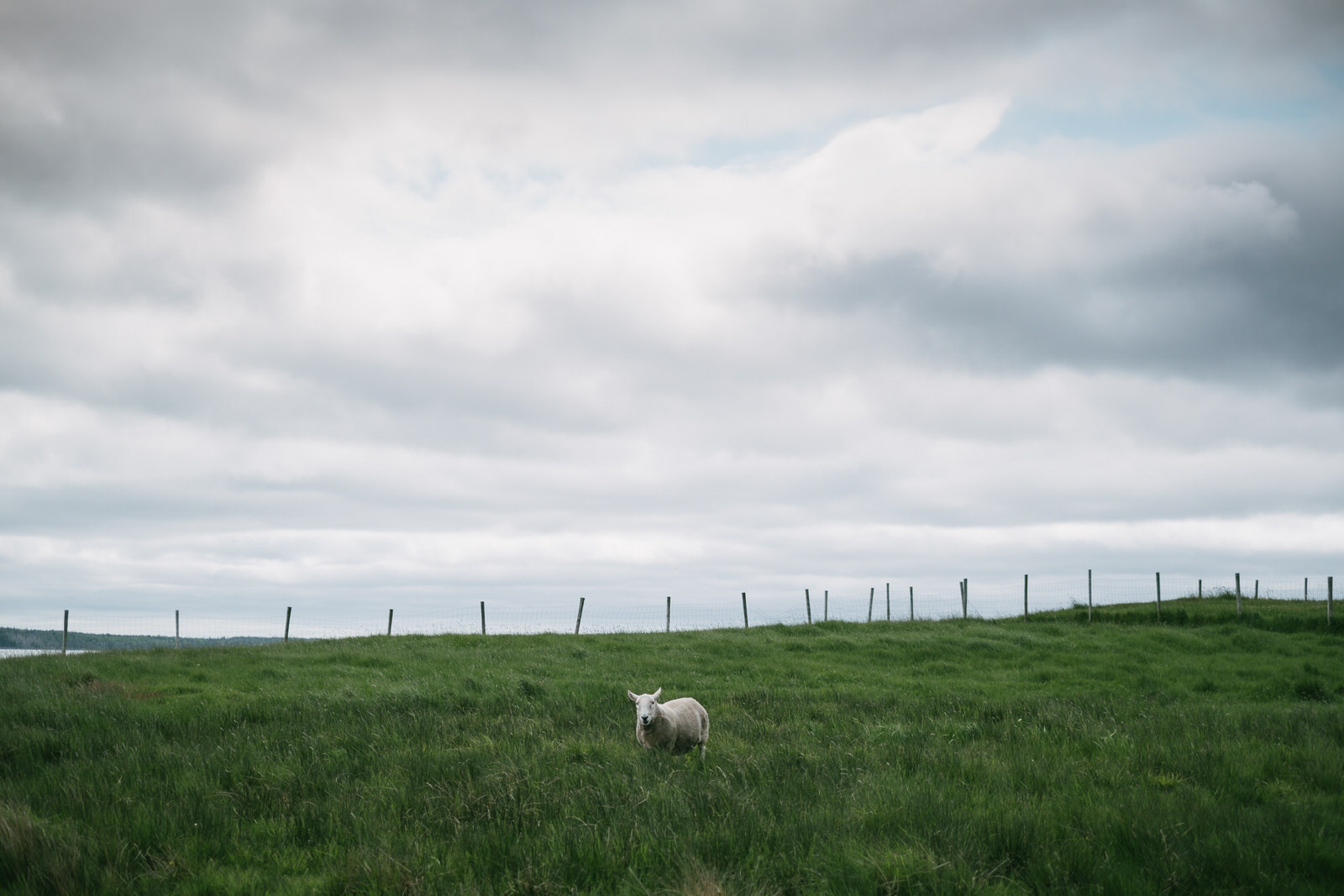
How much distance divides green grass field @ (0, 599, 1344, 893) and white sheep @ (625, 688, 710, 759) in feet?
1.36

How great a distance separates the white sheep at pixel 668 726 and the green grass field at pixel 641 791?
41 centimetres

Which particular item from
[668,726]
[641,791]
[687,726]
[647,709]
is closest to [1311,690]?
[687,726]

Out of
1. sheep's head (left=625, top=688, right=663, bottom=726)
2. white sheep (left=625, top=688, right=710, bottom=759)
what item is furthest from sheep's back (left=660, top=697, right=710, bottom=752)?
sheep's head (left=625, top=688, right=663, bottom=726)

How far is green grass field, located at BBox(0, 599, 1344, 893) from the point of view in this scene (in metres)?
6.01

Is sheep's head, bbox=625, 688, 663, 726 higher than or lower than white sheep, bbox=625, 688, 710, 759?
higher

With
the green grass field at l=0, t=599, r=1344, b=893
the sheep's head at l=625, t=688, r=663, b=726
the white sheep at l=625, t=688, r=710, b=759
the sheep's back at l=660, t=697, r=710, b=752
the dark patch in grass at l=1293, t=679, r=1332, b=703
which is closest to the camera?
the green grass field at l=0, t=599, r=1344, b=893

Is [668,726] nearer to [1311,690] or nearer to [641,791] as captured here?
[641,791]

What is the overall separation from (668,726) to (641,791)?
11.1 feet

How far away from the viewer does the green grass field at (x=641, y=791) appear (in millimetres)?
6008

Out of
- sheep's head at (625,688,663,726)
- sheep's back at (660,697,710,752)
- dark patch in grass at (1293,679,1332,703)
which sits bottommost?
dark patch in grass at (1293,679,1332,703)

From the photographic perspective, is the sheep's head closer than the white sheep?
Yes

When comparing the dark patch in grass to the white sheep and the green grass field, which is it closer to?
the green grass field

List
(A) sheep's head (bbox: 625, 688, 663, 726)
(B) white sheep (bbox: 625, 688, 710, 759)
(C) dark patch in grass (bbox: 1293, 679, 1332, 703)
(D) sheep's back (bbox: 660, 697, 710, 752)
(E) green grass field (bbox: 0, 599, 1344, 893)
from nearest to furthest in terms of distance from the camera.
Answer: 1. (E) green grass field (bbox: 0, 599, 1344, 893)
2. (A) sheep's head (bbox: 625, 688, 663, 726)
3. (B) white sheep (bbox: 625, 688, 710, 759)
4. (D) sheep's back (bbox: 660, 697, 710, 752)
5. (C) dark patch in grass (bbox: 1293, 679, 1332, 703)

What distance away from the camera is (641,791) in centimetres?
823
